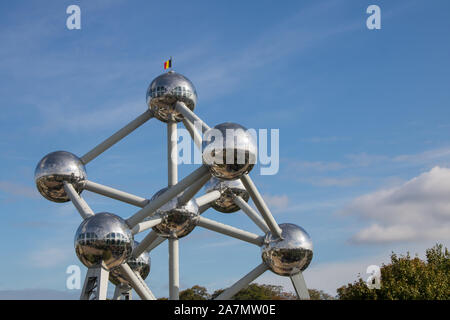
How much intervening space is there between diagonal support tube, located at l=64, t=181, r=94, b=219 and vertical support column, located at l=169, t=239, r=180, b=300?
2.79 m

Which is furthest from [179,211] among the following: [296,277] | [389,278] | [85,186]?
[389,278]

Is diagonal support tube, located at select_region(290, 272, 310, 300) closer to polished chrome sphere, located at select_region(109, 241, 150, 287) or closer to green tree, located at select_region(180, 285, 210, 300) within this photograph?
polished chrome sphere, located at select_region(109, 241, 150, 287)

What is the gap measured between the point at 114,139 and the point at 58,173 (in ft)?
6.73

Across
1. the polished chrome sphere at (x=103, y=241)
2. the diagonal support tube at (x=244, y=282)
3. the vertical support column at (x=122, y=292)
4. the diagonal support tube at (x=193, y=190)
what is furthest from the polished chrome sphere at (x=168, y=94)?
the vertical support column at (x=122, y=292)

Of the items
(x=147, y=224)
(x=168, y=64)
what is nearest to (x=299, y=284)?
(x=147, y=224)

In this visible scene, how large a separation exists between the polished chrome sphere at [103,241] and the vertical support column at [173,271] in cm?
326

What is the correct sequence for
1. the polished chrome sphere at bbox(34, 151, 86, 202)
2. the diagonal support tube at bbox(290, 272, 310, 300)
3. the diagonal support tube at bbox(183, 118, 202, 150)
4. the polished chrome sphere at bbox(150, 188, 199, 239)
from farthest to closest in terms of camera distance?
the diagonal support tube at bbox(290, 272, 310, 300) → the diagonal support tube at bbox(183, 118, 202, 150) → the polished chrome sphere at bbox(34, 151, 86, 202) → the polished chrome sphere at bbox(150, 188, 199, 239)

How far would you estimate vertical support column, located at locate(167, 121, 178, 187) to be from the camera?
18.1 metres

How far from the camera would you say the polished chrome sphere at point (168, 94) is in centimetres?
1831

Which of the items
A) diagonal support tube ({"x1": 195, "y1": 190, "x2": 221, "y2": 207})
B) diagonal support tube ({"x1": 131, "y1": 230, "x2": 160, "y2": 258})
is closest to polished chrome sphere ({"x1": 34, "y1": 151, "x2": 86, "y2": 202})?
diagonal support tube ({"x1": 131, "y1": 230, "x2": 160, "y2": 258})

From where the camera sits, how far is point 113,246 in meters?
13.8

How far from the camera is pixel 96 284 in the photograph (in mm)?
14195

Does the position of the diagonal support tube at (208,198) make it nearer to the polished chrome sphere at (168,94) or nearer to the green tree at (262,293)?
the polished chrome sphere at (168,94)
